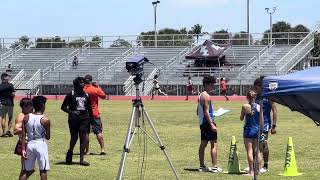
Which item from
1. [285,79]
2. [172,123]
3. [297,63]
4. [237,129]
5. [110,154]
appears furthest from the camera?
[297,63]

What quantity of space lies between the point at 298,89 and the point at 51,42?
6810 cm

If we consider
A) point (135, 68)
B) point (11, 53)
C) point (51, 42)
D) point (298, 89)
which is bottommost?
point (298, 89)

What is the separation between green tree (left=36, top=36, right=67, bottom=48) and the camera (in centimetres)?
7612

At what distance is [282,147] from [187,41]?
54.3 m

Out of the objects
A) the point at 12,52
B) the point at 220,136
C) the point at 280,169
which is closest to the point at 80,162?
the point at 280,169

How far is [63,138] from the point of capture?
21031 mm

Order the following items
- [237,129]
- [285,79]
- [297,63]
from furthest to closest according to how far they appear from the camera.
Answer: [297,63]
[237,129]
[285,79]

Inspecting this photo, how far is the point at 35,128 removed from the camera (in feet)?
35.4

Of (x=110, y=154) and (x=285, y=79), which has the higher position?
(x=285, y=79)

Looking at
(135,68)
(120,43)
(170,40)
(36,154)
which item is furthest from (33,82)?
(36,154)

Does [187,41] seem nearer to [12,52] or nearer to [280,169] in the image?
[12,52]

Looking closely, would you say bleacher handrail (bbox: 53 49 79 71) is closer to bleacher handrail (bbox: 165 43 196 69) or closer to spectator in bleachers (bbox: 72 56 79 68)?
spectator in bleachers (bbox: 72 56 79 68)

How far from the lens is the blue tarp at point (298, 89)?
9602mm

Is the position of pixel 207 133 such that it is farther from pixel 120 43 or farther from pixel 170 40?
pixel 120 43
